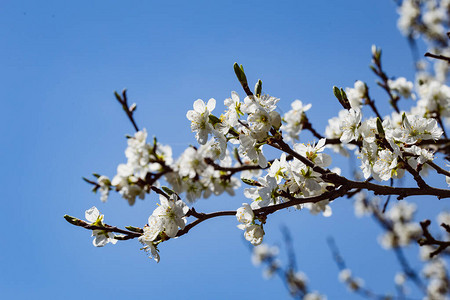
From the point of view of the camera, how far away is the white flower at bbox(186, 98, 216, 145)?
1701mm

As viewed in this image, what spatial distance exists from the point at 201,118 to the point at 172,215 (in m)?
0.49

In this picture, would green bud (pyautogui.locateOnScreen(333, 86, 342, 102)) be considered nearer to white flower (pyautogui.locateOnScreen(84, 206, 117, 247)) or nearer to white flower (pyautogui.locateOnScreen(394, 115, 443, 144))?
white flower (pyautogui.locateOnScreen(394, 115, 443, 144))

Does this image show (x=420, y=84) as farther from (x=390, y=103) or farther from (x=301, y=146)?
(x=301, y=146)

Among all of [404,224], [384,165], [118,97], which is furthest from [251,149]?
[404,224]

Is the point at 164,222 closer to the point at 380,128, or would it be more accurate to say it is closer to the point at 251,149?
the point at 251,149

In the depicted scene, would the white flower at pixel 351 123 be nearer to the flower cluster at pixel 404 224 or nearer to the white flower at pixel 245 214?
the white flower at pixel 245 214

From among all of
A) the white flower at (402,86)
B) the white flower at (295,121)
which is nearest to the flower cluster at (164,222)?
the white flower at (295,121)

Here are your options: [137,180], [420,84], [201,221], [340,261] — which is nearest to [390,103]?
[420,84]

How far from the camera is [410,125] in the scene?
5.94ft

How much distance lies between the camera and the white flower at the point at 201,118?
1.70 metres

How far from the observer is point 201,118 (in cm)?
173

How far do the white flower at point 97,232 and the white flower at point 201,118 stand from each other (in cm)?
63

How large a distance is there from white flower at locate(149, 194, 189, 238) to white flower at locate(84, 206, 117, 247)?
0.29 metres

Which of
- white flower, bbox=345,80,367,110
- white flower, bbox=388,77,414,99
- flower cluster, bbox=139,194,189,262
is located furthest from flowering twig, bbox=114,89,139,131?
white flower, bbox=388,77,414,99
